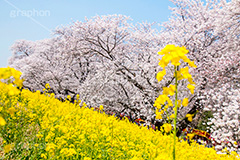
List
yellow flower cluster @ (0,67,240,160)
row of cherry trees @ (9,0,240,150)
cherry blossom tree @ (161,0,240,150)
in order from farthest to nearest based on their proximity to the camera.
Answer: row of cherry trees @ (9,0,240,150) → cherry blossom tree @ (161,0,240,150) → yellow flower cluster @ (0,67,240,160)

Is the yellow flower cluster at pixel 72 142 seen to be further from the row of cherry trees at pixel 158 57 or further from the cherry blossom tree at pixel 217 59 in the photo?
the row of cherry trees at pixel 158 57

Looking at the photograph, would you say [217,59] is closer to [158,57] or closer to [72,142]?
[158,57]

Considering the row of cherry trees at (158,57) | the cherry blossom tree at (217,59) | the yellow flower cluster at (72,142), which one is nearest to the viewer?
the yellow flower cluster at (72,142)

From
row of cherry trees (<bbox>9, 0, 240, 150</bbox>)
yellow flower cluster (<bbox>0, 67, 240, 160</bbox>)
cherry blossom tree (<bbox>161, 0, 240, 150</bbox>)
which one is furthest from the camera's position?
row of cherry trees (<bbox>9, 0, 240, 150</bbox>)

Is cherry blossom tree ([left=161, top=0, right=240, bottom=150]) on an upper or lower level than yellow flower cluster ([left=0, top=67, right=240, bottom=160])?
Answer: upper

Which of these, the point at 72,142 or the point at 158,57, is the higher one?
the point at 158,57

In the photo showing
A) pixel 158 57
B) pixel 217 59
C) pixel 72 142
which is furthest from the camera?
pixel 158 57

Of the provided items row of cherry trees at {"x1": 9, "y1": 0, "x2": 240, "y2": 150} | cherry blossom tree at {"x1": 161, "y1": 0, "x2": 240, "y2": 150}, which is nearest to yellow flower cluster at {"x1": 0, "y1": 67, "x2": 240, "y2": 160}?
cherry blossom tree at {"x1": 161, "y1": 0, "x2": 240, "y2": 150}

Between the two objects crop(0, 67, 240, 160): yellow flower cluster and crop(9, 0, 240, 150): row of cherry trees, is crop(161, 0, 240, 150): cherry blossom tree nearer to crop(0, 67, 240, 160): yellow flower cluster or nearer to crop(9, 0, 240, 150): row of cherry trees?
crop(9, 0, 240, 150): row of cherry trees

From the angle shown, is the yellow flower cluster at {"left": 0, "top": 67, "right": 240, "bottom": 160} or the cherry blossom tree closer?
the yellow flower cluster at {"left": 0, "top": 67, "right": 240, "bottom": 160}

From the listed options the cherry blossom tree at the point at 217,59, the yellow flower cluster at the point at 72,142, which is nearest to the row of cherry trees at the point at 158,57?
the cherry blossom tree at the point at 217,59

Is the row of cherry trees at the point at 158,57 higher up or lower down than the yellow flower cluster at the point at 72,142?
higher up

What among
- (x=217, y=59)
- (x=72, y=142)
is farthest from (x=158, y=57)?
(x=72, y=142)

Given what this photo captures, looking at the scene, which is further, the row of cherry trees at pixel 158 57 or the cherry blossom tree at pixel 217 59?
the row of cherry trees at pixel 158 57
